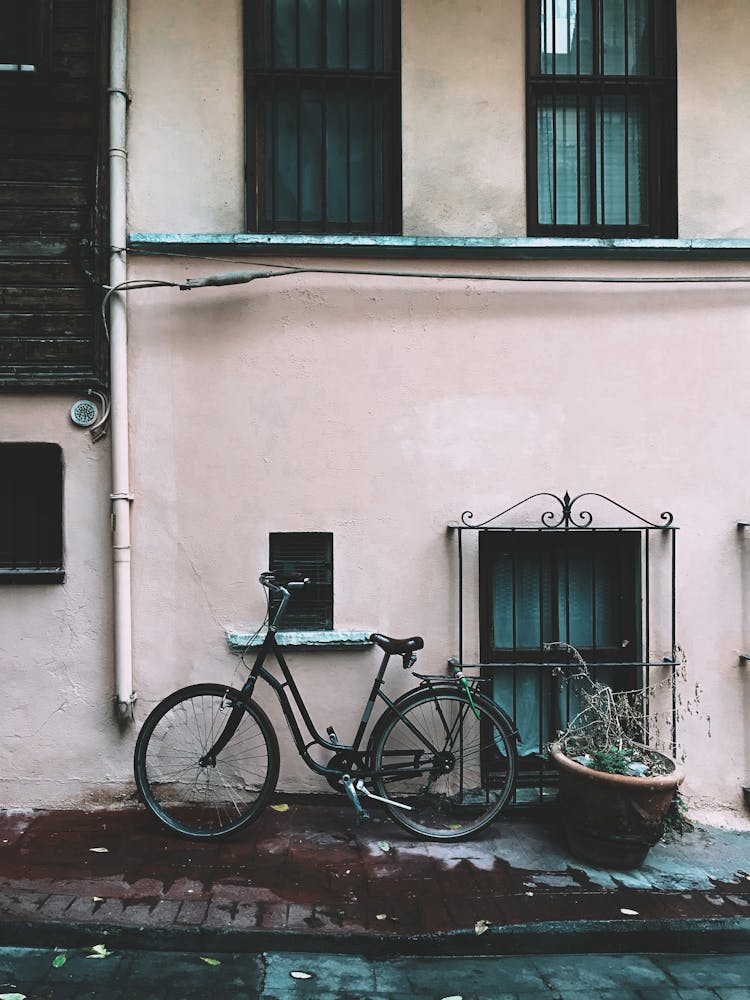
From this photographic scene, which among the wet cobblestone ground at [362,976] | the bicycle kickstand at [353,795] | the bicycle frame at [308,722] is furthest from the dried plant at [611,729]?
the bicycle kickstand at [353,795]

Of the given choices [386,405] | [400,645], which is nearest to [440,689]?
[400,645]

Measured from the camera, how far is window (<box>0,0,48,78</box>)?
5.40m

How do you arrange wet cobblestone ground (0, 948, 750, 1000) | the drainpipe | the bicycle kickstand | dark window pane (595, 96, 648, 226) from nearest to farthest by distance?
wet cobblestone ground (0, 948, 750, 1000) < the bicycle kickstand < the drainpipe < dark window pane (595, 96, 648, 226)

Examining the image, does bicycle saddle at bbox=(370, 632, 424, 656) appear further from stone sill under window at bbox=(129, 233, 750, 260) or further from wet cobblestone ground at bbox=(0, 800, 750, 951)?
stone sill under window at bbox=(129, 233, 750, 260)

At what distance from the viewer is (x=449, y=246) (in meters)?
5.36

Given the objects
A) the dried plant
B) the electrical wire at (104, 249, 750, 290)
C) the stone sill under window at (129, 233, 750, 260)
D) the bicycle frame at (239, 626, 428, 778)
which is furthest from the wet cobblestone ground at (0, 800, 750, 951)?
the stone sill under window at (129, 233, 750, 260)

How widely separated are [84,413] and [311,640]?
2035 millimetres

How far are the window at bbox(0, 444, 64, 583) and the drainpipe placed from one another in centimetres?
42

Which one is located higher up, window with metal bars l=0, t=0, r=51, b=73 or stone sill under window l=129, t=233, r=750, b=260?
window with metal bars l=0, t=0, r=51, b=73

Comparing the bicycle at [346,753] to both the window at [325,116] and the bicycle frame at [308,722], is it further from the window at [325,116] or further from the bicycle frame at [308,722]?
the window at [325,116]

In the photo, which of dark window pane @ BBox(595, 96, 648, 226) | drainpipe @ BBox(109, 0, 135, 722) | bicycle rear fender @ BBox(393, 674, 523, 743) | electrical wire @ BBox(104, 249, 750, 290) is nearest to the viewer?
bicycle rear fender @ BBox(393, 674, 523, 743)

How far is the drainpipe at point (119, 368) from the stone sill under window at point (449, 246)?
223mm

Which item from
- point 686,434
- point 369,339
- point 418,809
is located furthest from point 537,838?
point 369,339

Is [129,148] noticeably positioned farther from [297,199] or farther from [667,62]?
[667,62]
